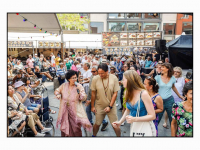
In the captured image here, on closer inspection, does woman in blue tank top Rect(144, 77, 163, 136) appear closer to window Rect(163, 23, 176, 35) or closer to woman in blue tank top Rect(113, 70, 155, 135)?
woman in blue tank top Rect(113, 70, 155, 135)

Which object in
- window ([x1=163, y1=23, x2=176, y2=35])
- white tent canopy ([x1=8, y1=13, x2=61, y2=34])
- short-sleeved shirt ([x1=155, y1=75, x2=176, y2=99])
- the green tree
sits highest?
the green tree

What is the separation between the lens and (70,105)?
10.8 feet

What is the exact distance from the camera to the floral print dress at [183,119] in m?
2.42

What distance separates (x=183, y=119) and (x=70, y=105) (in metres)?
1.83

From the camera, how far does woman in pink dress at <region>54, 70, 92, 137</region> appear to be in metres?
3.28

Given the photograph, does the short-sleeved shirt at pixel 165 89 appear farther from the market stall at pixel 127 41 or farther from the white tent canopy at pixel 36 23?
the market stall at pixel 127 41

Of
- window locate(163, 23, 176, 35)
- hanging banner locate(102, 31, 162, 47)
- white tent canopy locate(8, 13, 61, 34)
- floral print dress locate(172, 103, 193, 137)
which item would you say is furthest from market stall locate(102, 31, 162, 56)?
window locate(163, 23, 176, 35)

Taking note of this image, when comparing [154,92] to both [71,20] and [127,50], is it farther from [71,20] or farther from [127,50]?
[71,20]

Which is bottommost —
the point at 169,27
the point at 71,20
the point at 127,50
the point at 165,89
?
the point at 165,89

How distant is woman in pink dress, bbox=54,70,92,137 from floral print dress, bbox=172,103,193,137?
Result: 1.54m

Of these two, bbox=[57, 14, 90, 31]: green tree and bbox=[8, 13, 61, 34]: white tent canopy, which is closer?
bbox=[8, 13, 61, 34]: white tent canopy

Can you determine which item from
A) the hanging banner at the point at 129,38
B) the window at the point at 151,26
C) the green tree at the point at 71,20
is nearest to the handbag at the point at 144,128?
the hanging banner at the point at 129,38

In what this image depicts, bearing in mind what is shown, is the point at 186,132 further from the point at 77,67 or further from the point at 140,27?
the point at 140,27

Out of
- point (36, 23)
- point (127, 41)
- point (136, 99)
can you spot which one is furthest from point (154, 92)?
point (127, 41)
